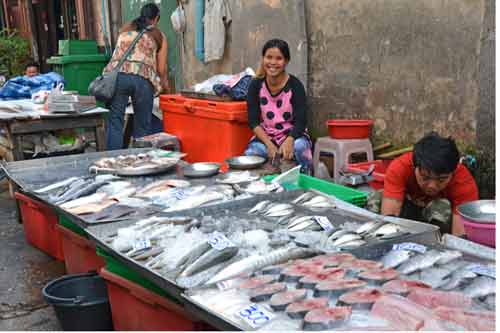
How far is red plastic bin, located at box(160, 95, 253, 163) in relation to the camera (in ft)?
19.4

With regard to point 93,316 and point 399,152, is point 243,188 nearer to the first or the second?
point 93,316

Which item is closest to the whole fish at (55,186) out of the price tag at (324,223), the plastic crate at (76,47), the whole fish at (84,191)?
the whole fish at (84,191)

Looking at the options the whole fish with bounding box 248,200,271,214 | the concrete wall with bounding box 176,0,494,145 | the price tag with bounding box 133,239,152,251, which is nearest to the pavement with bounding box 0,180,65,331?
the price tag with bounding box 133,239,152,251

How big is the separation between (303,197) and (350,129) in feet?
6.53

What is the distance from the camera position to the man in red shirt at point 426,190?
3.29m

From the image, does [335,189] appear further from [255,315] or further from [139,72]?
[139,72]

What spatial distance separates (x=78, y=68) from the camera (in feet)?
37.7

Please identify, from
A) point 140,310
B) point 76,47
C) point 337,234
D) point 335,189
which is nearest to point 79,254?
point 140,310

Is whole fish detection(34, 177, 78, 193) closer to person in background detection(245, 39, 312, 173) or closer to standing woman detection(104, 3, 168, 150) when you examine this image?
person in background detection(245, 39, 312, 173)

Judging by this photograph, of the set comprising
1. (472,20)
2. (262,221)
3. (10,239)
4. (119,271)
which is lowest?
(10,239)

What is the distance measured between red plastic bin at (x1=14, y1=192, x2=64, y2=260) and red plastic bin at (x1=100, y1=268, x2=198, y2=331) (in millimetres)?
1671

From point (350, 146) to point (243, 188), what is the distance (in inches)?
72.8

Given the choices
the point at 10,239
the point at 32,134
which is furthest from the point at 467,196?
the point at 32,134

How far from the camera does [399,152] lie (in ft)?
16.8
